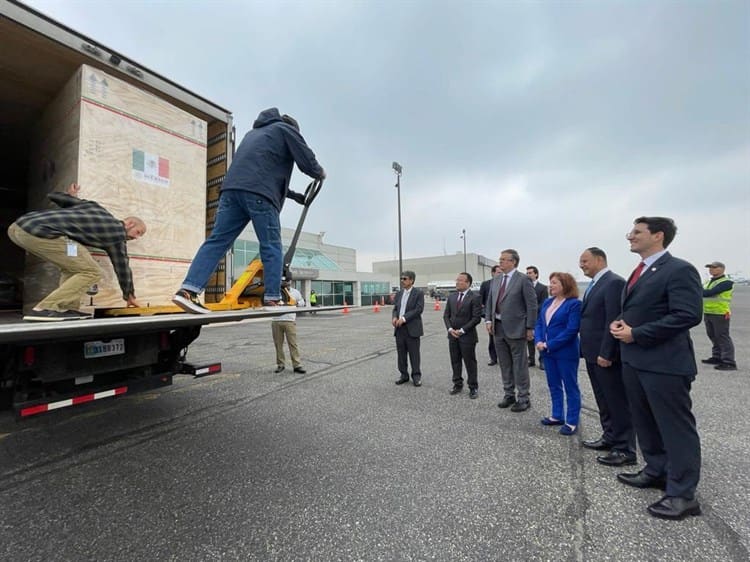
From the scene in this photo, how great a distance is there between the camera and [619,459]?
2826 mm

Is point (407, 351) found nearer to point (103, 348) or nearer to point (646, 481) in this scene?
point (646, 481)

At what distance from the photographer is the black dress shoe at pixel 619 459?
9.22 feet

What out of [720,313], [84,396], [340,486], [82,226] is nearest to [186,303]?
[82,226]

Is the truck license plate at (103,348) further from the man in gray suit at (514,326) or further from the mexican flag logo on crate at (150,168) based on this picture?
the man in gray suit at (514,326)

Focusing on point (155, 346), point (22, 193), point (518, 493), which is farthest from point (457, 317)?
point (22, 193)

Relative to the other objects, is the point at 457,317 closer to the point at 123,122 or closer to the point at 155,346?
the point at 155,346

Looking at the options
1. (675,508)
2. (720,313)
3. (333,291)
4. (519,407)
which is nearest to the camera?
(675,508)

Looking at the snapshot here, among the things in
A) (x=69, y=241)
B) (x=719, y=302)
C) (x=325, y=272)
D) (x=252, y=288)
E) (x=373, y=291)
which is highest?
(x=325, y=272)

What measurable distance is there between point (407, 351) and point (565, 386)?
2469mm

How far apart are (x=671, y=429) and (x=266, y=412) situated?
12.1 feet

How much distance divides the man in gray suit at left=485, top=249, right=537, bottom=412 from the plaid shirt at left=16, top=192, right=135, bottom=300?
159 inches

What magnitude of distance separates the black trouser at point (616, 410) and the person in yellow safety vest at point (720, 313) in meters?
4.96

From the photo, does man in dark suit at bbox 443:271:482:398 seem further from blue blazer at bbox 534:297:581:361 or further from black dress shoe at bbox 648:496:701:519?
black dress shoe at bbox 648:496:701:519

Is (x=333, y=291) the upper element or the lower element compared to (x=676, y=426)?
upper
